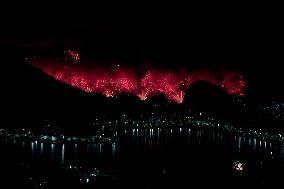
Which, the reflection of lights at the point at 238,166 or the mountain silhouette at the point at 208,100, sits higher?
the mountain silhouette at the point at 208,100

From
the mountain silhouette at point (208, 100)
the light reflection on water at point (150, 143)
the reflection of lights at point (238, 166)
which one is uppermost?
the mountain silhouette at point (208, 100)

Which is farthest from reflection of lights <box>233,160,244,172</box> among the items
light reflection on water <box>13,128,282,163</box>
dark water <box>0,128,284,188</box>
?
light reflection on water <box>13,128,282,163</box>

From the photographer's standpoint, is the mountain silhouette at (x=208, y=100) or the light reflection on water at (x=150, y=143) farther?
the mountain silhouette at (x=208, y=100)

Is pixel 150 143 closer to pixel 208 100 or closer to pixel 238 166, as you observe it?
pixel 238 166

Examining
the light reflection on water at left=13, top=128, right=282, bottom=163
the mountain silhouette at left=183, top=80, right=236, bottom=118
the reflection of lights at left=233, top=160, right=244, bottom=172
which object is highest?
the mountain silhouette at left=183, top=80, right=236, bottom=118

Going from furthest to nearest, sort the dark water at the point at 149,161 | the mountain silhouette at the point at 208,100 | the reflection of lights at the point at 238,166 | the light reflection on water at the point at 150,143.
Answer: the mountain silhouette at the point at 208,100
the light reflection on water at the point at 150,143
the reflection of lights at the point at 238,166
the dark water at the point at 149,161

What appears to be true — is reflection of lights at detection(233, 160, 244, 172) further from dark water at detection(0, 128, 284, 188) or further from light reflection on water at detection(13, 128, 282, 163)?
light reflection on water at detection(13, 128, 282, 163)

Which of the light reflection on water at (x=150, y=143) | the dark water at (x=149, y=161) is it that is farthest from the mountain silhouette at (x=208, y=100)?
the dark water at (x=149, y=161)

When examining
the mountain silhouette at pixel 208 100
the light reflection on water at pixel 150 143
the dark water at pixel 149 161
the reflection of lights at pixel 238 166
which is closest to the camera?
the dark water at pixel 149 161

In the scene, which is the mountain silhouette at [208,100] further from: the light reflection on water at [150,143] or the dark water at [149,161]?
the dark water at [149,161]

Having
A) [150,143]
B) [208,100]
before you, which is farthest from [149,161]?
[208,100]
